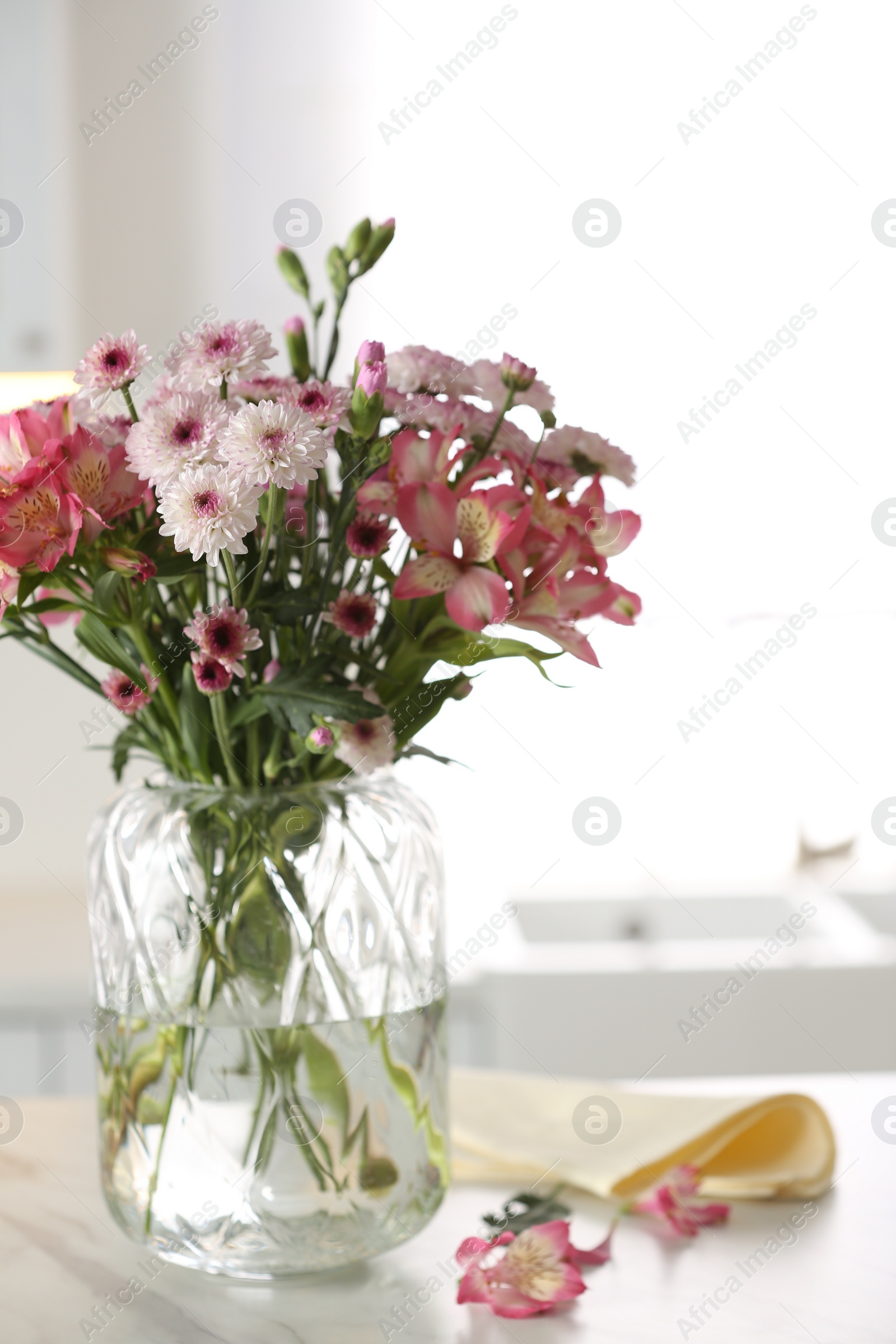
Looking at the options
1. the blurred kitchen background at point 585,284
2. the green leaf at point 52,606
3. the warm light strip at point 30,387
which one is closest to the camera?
the green leaf at point 52,606

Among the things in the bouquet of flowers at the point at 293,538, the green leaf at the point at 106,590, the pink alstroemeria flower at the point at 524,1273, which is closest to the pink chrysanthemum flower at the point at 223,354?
the bouquet of flowers at the point at 293,538

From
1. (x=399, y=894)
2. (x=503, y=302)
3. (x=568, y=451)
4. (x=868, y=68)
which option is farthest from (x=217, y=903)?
(x=868, y=68)

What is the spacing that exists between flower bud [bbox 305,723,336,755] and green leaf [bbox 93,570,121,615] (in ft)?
0.40

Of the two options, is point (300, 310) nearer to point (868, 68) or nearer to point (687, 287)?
point (687, 287)

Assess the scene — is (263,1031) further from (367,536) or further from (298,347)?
(298,347)

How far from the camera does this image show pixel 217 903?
69 centimetres

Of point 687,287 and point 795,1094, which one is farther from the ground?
point 687,287

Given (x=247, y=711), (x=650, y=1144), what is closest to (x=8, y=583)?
(x=247, y=711)

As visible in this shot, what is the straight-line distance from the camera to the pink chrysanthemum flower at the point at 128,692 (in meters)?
0.66

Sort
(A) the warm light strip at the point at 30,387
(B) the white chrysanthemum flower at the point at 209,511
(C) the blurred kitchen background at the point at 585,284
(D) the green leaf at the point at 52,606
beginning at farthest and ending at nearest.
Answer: (C) the blurred kitchen background at the point at 585,284 < (A) the warm light strip at the point at 30,387 < (D) the green leaf at the point at 52,606 < (B) the white chrysanthemum flower at the point at 209,511

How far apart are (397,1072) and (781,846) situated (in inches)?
70.6

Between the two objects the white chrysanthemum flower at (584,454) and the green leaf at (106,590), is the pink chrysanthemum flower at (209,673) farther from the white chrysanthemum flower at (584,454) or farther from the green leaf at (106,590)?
the white chrysanthemum flower at (584,454)

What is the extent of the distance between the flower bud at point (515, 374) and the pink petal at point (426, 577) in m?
0.11

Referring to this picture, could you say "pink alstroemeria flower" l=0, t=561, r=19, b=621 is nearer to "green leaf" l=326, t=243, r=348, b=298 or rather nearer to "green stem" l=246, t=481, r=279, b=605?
"green stem" l=246, t=481, r=279, b=605
